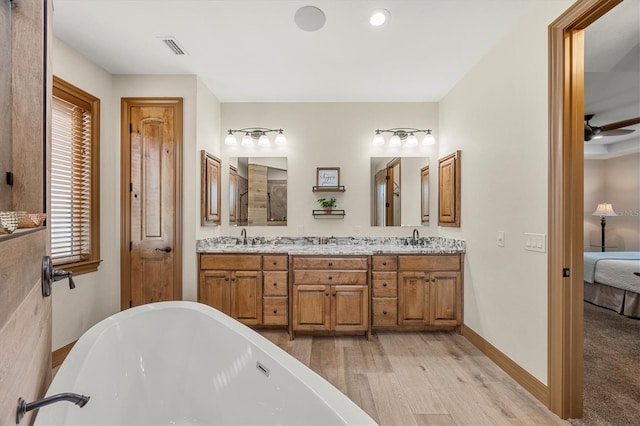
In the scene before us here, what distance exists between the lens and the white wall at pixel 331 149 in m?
3.58

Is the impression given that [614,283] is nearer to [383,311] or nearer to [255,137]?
[383,311]

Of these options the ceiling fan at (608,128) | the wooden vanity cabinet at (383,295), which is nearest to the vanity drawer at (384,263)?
the wooden vanity cabinet at (383,295)

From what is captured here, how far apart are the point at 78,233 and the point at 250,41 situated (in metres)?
2.24

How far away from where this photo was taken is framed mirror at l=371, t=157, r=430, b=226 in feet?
11.7

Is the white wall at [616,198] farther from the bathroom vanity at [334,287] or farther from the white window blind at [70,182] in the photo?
the white window blind at [70,182]

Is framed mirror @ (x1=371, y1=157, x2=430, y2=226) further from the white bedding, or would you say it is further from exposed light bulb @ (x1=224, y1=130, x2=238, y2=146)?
the white bedding

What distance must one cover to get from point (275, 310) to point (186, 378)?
125 centimetres

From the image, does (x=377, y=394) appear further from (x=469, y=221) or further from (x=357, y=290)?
(x=469, y=221)

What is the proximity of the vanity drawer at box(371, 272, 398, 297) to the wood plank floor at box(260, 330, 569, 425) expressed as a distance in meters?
0.43

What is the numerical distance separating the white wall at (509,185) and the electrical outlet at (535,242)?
0.04 metres

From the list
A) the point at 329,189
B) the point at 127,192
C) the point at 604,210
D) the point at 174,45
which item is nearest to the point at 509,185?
the point at 329,189

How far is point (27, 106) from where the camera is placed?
107 cm

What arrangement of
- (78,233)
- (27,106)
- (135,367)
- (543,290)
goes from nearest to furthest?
(27,106), (135,367), (543,290), (78,233)

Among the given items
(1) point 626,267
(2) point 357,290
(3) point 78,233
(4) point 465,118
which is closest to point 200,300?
(3) point 78,233
